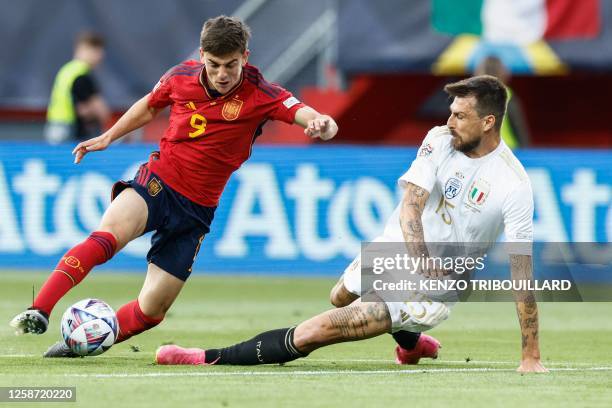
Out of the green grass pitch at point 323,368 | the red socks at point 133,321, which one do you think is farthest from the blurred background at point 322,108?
the red socks at point 133,321

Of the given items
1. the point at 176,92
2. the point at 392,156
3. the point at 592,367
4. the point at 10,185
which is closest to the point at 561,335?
the point at 592,367

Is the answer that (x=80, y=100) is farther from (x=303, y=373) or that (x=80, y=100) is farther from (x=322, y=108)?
(x=303, y=373)

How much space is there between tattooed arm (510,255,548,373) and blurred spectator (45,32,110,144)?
32.4 ft

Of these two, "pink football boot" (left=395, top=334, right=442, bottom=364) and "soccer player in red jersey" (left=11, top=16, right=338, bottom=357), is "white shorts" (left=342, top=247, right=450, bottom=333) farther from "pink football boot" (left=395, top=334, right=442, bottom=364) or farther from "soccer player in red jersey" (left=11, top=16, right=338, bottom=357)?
"soccer player in red jersey" (left=11, top=16, right=338, bottom=357)

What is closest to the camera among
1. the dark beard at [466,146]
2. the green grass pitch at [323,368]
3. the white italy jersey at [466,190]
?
the green grass pitch at [323,368]

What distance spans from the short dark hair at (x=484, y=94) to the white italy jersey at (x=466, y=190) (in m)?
0.22

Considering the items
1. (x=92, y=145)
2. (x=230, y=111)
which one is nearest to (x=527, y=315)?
(x=230, y=111)

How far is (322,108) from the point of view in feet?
62.0

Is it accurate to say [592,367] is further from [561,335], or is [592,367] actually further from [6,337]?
[6,337]

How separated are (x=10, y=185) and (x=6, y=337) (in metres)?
5.91

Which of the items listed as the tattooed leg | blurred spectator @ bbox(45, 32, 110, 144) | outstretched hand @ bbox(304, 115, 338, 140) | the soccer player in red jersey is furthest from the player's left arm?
blurred spectator @ bbox(45, 32, 110, 144)

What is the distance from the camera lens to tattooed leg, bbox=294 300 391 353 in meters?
7.59

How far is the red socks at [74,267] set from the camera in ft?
24.7

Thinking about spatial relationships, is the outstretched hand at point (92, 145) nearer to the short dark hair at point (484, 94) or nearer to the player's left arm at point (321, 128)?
the player's left arm at point (321, 128)
